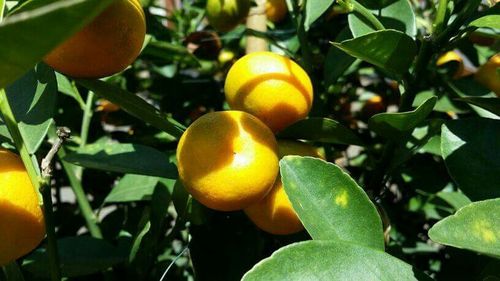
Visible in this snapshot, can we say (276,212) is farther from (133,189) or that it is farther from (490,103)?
(133,189)

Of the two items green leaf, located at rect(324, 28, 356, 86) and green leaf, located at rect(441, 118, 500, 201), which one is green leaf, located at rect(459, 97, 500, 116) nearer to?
green leaf, located at rect(441, 118, 500, 201)

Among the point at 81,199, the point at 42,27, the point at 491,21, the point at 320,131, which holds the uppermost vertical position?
the point at 42,27

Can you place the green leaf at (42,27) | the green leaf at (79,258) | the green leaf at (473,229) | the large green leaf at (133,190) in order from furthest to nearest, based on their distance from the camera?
the large green leaf at (133,190) < the green leaf at (79,258) < the green leaf at (473,229) < the green leaf at (42,27)

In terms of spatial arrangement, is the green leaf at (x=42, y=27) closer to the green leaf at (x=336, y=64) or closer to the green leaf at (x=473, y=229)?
the green leaf at (x=473, y=229)

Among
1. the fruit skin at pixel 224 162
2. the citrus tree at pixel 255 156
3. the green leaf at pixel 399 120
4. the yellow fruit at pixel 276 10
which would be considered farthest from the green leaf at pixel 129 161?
the yellow fruit at pixel 276 10

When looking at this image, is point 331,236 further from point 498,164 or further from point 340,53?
point 340,53

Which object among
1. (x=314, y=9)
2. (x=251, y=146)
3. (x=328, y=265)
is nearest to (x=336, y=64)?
(x=314, y=9)

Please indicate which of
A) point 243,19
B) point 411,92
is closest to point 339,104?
point 243,19
